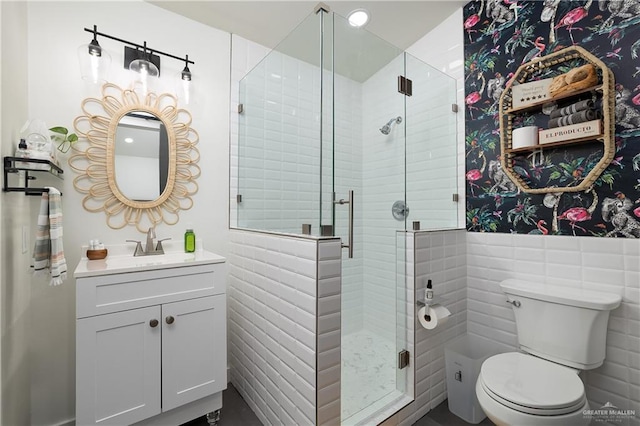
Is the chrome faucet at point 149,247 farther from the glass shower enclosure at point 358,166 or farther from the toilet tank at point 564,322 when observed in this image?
the toilet tank at point 564,322

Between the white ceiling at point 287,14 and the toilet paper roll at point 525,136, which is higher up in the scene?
the white ceiling at point 287,14

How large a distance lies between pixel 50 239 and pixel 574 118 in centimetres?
260

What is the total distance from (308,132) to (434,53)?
1.42 metres

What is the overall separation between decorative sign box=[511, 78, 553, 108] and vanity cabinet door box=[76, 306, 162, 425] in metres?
2.32

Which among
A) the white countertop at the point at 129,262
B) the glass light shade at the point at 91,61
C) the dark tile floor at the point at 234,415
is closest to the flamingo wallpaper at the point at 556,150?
the white countertop at the point at 129,262

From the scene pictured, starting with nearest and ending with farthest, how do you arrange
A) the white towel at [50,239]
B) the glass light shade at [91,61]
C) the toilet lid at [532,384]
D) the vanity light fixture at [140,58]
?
1. the toilet lid at [532,384]
2. the white towel at [50,239]
3. the glass light shade at [91,61]
4. the vanity light fixture at [140,58]

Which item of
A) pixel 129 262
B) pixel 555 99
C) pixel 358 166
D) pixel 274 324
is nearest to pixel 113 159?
pixel 129 262

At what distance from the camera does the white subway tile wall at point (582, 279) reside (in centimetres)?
134

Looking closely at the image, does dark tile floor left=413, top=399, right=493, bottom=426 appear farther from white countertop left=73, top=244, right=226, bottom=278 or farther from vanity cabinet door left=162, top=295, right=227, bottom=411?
white countertop left=73, top=244, right=226, bottom=278

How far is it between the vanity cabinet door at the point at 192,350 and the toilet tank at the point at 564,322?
168 centimetres

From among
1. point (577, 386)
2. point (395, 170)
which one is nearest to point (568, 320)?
point (577, 386)

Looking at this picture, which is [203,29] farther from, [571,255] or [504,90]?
[571,255]

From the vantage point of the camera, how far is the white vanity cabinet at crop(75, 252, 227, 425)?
126 centimetres

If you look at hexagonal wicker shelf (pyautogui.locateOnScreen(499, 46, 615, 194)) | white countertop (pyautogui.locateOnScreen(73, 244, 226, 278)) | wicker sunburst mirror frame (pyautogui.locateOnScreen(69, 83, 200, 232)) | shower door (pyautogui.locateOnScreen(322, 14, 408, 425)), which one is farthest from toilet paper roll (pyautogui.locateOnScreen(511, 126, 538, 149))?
wicker sunburst mirror frame (pyautogui.locateOnScreen(69, 83, 200, 232))
